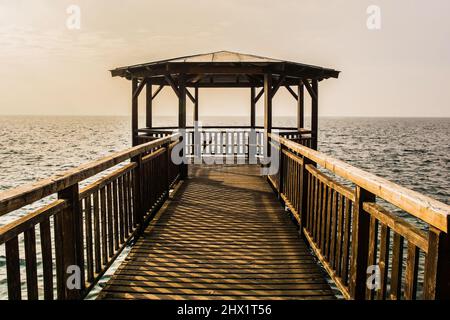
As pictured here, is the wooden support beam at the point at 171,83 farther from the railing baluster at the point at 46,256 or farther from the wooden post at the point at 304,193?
the railing baluster at the point at 46,256

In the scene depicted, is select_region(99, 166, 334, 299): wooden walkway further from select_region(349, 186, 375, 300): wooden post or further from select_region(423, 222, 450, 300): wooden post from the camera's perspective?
select_region(423, 222, 450, 300): wooden post

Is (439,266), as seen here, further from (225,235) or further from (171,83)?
(171,83)

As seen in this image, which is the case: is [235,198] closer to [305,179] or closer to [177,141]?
[177,141]

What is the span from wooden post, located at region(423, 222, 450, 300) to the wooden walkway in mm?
1907

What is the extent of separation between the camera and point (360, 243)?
2984mm

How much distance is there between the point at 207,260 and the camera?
4.50 metres

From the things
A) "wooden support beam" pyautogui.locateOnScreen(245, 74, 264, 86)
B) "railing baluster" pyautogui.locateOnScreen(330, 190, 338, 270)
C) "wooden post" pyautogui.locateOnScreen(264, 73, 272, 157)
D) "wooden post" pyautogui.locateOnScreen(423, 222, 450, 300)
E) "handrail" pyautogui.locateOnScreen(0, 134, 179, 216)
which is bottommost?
"railing baluster" pyautogui.locateOnScreen(330, 190, 338, 270)

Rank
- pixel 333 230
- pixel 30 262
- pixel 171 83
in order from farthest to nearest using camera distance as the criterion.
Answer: pixel 171 83
pixel 333 230
pixel 30 262

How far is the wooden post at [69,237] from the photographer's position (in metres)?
2.91

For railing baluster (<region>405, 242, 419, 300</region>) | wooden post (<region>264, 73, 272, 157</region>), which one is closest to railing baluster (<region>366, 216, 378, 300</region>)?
railing baluster (<region>405, 242, 419, 300</region>)

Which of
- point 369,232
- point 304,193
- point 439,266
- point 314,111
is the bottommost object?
point 304,193

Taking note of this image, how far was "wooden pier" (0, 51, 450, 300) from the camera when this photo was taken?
87.3 inches

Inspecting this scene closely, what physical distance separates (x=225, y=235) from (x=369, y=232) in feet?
9.04

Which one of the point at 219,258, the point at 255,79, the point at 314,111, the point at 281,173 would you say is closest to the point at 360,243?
the point at 219,258
